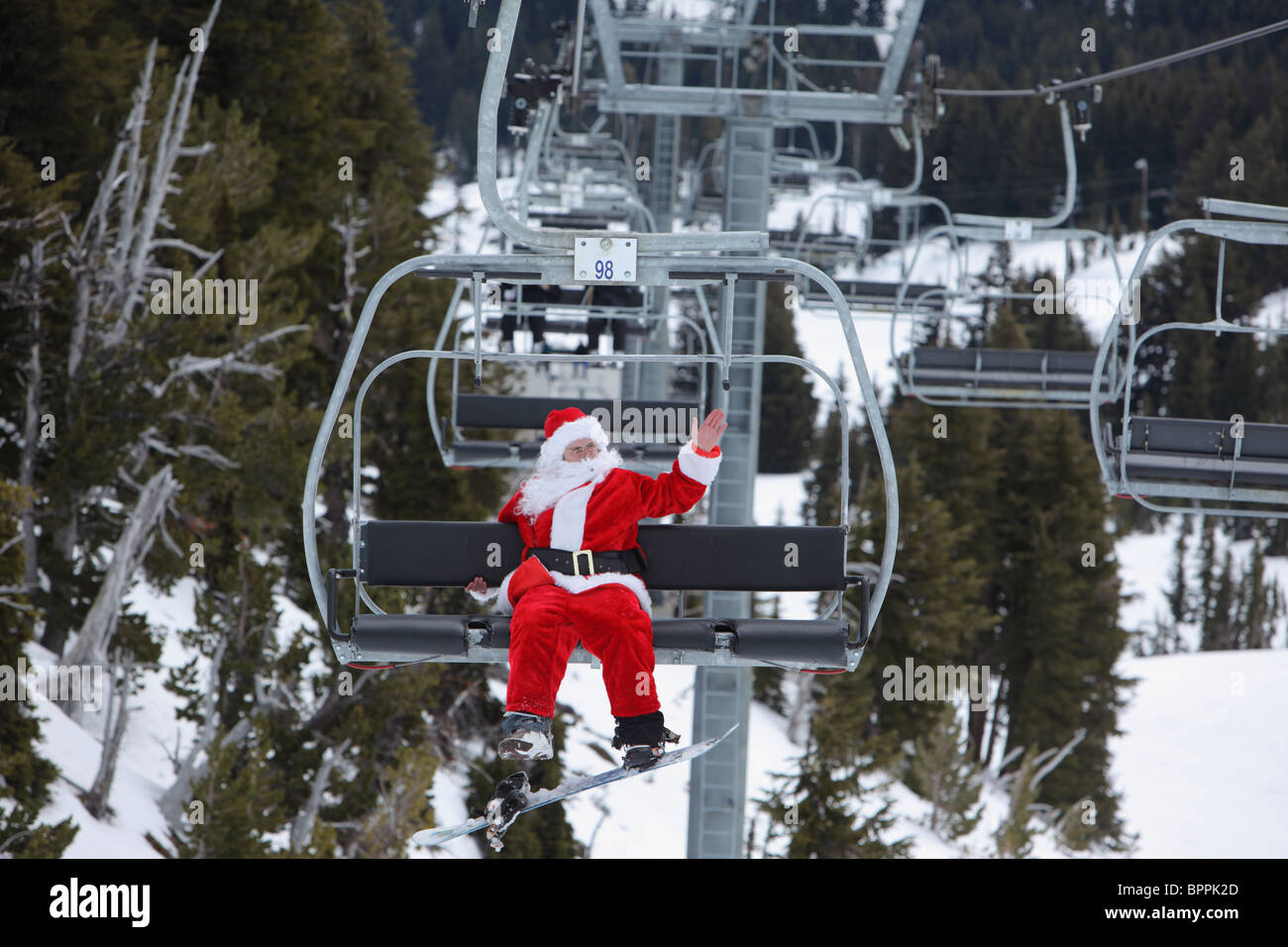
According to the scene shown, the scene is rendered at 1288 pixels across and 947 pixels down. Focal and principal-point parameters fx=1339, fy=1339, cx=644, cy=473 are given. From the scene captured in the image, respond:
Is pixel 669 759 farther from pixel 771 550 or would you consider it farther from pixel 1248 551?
pixel 1248 551

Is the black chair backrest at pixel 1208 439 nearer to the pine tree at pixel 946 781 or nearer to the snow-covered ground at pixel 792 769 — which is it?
the snow-covered ground at pixel 792 769

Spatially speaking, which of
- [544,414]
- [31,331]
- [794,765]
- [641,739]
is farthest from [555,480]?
[794,765]

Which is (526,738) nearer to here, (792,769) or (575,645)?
(575,645)

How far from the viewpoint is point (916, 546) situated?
2361 cm

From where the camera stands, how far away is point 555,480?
4879 millimetres

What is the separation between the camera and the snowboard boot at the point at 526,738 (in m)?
4.10

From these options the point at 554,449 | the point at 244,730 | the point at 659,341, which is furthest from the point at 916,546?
the point at 554,449

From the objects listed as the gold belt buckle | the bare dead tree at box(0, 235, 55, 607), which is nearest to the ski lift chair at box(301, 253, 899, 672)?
the gold belt buckle

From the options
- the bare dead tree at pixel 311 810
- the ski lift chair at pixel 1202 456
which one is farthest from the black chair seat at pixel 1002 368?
the bare dead tree at pixel 311 810

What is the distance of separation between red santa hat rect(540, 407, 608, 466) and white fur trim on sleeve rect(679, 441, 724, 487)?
1.52 ft

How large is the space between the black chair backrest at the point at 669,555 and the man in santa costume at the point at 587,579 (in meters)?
0.08

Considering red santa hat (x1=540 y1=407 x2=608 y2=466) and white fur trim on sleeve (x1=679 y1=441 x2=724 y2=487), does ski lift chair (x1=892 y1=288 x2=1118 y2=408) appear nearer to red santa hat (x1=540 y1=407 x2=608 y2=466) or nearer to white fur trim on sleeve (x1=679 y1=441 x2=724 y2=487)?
red santa hat (x1=540 y1=407 x2=608 y2=466)
